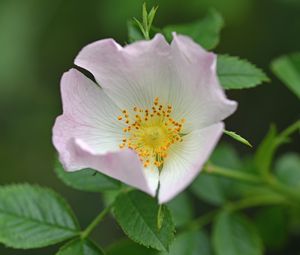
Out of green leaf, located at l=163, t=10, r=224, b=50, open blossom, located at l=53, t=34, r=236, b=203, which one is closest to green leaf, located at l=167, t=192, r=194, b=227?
open blossom, located at l=53, t=34, r=236, b=203

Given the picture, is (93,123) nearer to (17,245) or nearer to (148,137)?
(148,137)

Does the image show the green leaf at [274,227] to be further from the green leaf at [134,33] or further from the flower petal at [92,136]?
the green leaf at [134,33]

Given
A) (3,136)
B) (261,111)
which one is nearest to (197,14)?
(261,111)

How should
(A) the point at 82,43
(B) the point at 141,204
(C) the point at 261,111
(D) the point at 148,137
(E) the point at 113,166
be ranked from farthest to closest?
(A) the point at 82,43 → (C) the point at 261,111 → (D) the point at 148,137 → (B) the point at 141,204 → (E) the point at 113,166

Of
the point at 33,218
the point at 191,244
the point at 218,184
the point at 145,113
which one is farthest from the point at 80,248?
the point at 218,184

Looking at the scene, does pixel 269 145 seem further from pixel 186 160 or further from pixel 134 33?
pixel 134 33

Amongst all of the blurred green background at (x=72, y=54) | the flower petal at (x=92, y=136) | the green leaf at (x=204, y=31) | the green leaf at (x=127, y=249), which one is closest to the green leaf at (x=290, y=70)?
the green leaf at (x=204, y=31)
